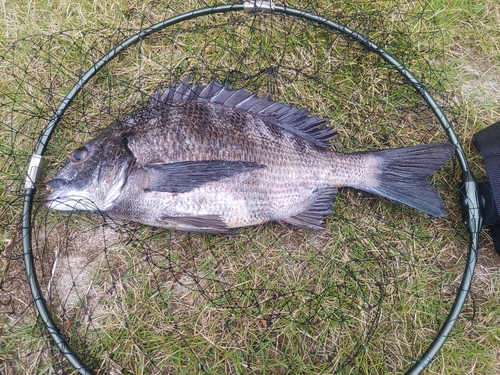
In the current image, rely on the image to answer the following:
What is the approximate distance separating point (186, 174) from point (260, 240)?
0.76 m

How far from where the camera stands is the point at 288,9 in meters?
2.81

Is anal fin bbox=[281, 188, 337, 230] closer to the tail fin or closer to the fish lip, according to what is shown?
the tail fin

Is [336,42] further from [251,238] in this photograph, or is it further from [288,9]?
[251,238]

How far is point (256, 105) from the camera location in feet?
9.23

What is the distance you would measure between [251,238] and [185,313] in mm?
690

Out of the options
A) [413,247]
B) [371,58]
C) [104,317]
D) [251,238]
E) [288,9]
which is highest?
[288,9]

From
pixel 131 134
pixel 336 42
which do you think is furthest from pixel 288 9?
pixel 131 134

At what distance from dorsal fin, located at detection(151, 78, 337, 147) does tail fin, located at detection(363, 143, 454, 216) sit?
44 cm

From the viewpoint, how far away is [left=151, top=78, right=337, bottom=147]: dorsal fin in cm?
278

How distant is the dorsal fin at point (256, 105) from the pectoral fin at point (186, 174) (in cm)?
48

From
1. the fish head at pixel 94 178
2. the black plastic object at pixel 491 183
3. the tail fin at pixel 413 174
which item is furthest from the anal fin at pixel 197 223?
the black plastic object at pixel 491 183

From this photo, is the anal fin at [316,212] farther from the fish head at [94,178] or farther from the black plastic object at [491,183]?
the fish head at [94,178]

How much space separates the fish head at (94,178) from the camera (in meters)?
2.58

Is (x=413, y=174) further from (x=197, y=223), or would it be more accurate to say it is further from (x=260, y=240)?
(x=197, y=223)
